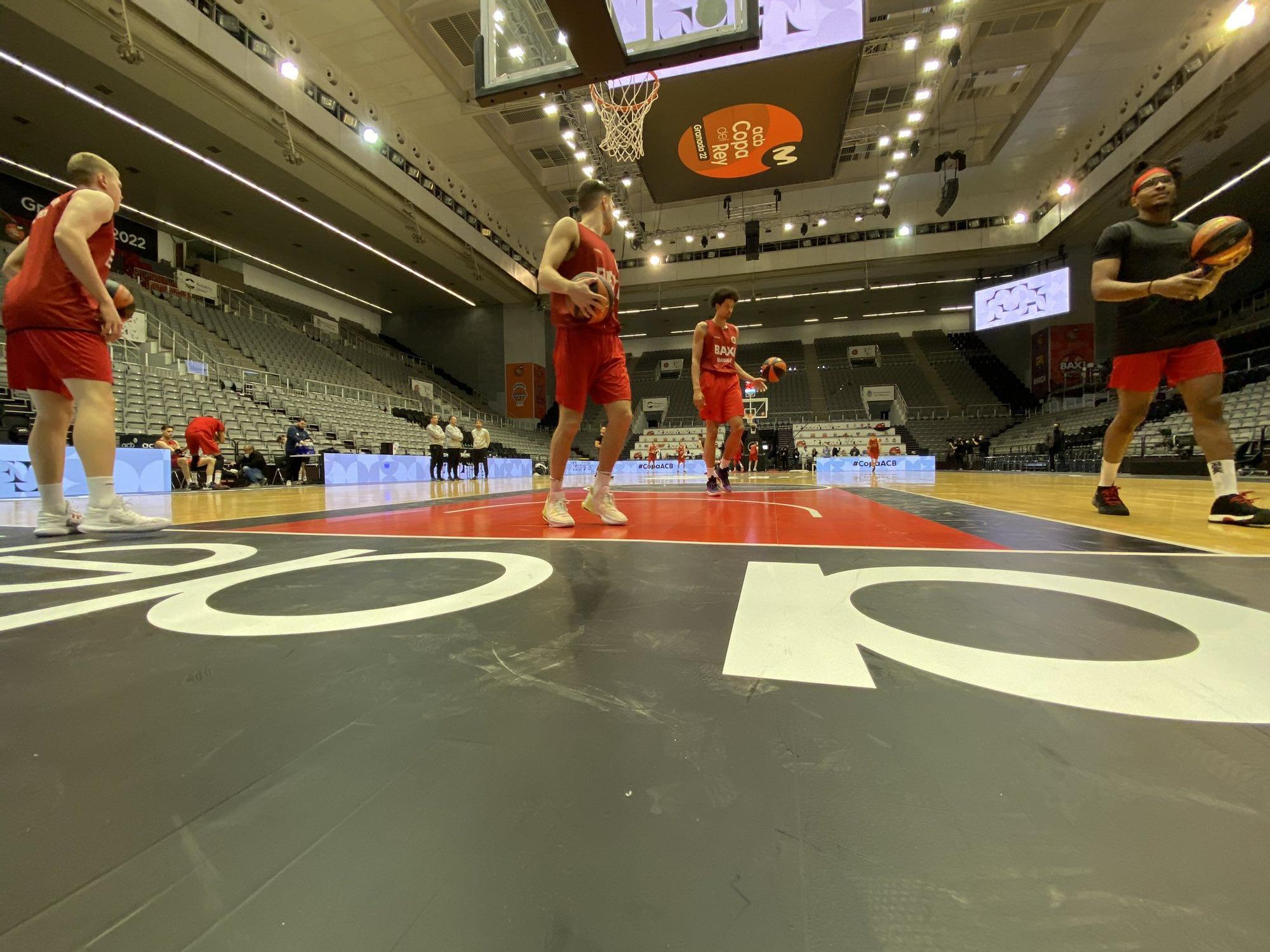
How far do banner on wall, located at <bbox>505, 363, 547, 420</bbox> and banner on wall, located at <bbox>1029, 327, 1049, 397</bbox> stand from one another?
20.7 meters

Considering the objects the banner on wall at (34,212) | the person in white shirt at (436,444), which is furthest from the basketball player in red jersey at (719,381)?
the banner on wall at (34,212)

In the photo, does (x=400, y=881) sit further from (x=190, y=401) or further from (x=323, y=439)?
(x=323, y=439)

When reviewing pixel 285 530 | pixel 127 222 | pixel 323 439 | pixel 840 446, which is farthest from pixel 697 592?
pixel 840 446

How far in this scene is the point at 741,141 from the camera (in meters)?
11.5

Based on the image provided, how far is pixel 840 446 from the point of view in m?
23.5

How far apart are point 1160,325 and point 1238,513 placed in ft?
3.29

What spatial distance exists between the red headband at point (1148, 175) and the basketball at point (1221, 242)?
356 mm

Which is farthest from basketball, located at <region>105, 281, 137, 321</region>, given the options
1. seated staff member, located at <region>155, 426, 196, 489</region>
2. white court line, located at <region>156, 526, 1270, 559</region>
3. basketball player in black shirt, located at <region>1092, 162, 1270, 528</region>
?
seated staff member, located at <region>155, 426, 196, 489</region>

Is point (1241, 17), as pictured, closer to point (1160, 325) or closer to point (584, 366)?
point (1160, 325)

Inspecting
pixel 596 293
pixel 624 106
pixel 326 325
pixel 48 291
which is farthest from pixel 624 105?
pixel 326 325

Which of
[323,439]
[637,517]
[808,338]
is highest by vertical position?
[808,338]

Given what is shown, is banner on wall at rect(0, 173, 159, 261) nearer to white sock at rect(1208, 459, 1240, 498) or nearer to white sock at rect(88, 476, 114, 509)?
white sock at rect(88, 476, 114, 509)

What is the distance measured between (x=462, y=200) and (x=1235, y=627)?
1993 cm

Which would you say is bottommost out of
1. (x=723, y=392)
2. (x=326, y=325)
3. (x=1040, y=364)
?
(x=723, y=392)
